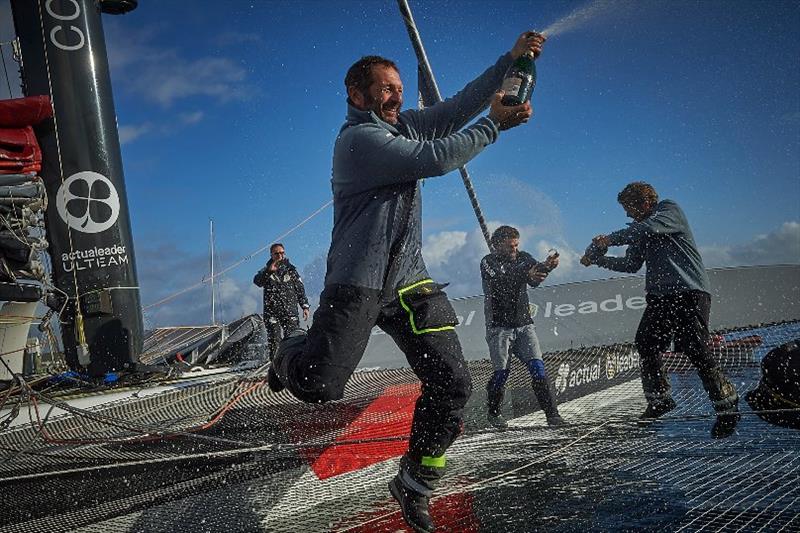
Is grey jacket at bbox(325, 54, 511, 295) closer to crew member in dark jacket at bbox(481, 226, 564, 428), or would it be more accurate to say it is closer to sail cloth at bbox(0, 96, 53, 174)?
crew member in dark jacket at bbox(481, 226, 564, 428)

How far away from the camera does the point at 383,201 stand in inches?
95.8

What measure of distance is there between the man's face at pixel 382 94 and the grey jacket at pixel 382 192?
57mm

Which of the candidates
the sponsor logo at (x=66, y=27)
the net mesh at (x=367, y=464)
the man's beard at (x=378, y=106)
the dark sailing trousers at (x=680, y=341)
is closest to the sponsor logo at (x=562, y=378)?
the net mesh at (x=367, y=464)

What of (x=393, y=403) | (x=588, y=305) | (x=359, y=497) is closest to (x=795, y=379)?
(x=359, y=497)

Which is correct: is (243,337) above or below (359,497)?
above

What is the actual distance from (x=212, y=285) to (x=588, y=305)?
19.0 ft

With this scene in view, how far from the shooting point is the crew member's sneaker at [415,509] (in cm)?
223

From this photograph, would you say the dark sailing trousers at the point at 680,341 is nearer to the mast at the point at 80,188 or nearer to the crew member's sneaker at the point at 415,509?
the crew member's sneaker at the point at 415,509

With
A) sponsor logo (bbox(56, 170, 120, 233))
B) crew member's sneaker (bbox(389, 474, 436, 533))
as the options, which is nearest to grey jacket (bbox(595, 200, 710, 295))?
crew member's sneaker (bbox(389, 474, 436, 533))

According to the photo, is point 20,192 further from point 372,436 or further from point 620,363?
point 620,363

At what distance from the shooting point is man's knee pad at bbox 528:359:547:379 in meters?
4.71

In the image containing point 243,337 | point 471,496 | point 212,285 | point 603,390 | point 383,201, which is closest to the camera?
point 383,201

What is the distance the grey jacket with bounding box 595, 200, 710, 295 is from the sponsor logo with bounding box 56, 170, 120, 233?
15.8 ft

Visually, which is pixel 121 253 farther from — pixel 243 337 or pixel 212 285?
pixel 212 285
